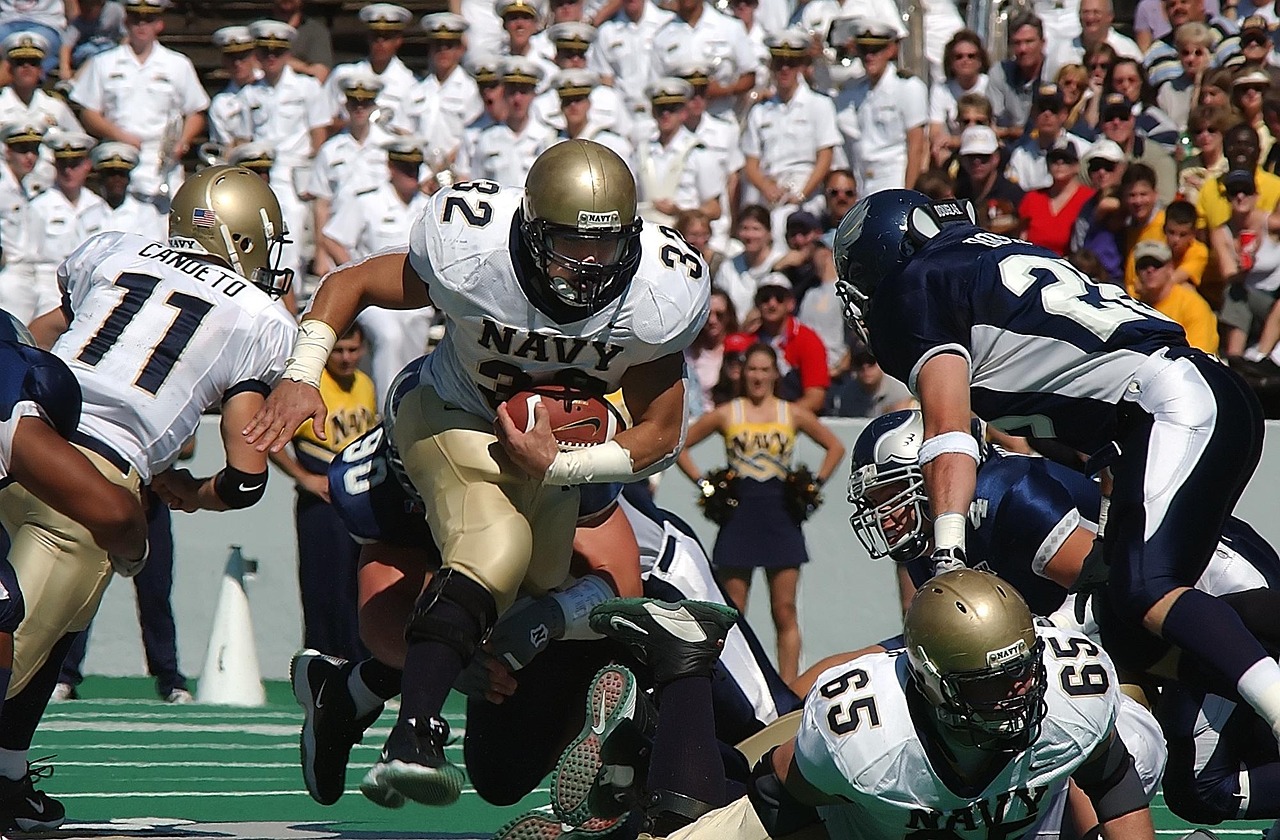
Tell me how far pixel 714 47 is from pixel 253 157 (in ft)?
9.23

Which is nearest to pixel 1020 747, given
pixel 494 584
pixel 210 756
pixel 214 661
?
pixel 494 584

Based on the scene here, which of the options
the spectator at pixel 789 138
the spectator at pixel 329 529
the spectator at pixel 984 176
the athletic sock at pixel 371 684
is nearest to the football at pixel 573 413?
the athletic sock at pixel 371 684

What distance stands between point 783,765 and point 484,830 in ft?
6.92

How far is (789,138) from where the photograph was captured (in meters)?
11.4

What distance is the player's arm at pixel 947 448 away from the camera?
474cm

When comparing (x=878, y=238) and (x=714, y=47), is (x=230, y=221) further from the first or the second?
(x=714, y=47)

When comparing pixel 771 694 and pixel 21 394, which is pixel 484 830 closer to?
pixel 771 694

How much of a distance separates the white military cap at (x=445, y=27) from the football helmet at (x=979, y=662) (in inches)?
335

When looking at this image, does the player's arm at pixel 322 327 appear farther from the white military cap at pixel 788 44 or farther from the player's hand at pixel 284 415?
the white military cap at pixel 788 44

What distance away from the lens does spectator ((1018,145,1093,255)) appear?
10.3 meters

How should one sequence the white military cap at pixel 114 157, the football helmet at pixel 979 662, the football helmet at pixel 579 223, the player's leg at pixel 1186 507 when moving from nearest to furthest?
the football helmet at pixel 979 662
the player's leg at pixel 1186 507
the football helmet at pixel 579 223
the white military cap at pixel 114 157

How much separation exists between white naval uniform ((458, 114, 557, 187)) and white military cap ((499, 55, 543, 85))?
212 mm

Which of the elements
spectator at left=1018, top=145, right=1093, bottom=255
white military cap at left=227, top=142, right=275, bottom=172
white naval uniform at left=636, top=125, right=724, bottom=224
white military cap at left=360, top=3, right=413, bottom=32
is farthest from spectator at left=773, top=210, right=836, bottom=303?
white military cap at left=360, top=3, right=413, bottom=32

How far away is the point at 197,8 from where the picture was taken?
594 inches
